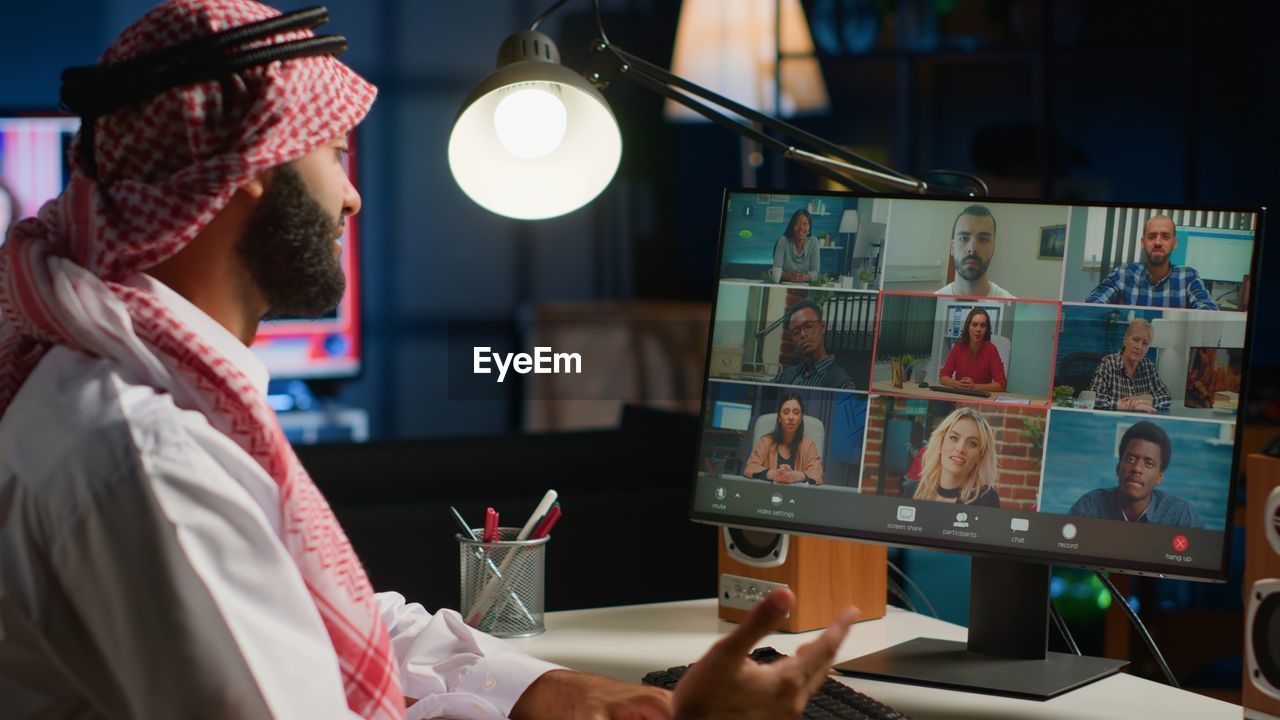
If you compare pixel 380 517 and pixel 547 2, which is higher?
pixel 547 2

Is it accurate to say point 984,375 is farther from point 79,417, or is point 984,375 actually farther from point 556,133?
point 79,417

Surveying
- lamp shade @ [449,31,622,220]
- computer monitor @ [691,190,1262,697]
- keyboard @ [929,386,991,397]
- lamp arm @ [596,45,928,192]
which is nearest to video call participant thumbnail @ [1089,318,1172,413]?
computer monitor @ [691,190,1262,697]

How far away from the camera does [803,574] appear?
1.61 metres

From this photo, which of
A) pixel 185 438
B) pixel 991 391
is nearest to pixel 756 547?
pixel 991 391

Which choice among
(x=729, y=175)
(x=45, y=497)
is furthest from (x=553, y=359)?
(x=45, y=497)

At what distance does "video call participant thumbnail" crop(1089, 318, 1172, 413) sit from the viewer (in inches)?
49.9

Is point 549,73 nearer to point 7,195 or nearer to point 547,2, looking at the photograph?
point 7,195

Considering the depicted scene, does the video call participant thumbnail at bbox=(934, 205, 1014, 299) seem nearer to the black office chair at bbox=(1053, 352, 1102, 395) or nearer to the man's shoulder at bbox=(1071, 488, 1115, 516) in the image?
the black office chair at bbox=(1053, 352, 1102, 395)

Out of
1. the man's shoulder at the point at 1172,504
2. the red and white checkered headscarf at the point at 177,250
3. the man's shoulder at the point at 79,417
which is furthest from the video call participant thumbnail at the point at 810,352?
the man's shoulder at the point at 79,417

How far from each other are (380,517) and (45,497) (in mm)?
1395

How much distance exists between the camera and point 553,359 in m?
5.29

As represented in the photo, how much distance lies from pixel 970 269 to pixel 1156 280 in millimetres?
184

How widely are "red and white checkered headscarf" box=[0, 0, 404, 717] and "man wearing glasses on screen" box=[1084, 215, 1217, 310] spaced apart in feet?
2.59

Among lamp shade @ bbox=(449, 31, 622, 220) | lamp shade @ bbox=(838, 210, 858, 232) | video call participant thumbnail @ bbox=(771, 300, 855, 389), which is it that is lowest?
video call participant thumbnail @ bbox=(771, 300, 855, 389)
